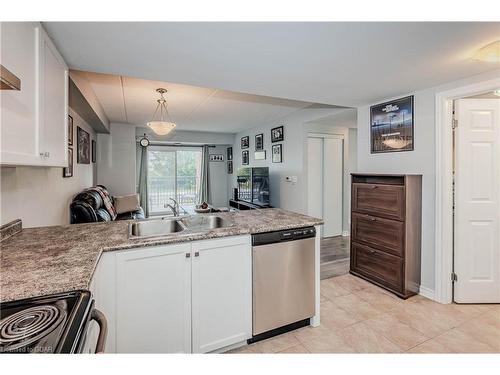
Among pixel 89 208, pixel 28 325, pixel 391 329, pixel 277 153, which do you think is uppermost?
pixel 277 153

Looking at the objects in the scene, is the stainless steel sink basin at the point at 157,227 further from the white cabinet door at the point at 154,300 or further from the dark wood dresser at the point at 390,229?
the dark wood dresser at the point at 390,229

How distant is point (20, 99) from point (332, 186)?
15.4 feet

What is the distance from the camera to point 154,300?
159 centimetres

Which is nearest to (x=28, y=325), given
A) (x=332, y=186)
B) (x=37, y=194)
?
(x=37, y=194)

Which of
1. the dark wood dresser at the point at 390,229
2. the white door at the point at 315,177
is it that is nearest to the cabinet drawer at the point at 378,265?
the dark wood dresser at the point at 390,229

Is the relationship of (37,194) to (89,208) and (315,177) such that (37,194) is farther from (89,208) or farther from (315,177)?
(315,177)

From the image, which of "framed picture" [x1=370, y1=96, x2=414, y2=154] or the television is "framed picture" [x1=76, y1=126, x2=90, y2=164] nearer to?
the television

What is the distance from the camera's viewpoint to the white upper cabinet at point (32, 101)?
3.46 ft

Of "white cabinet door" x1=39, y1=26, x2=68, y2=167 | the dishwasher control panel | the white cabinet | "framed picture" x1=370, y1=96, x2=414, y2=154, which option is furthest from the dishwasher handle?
"framed picture" x1=370, y1=96, x2=414, y2=154

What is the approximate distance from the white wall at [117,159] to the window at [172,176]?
1217 mm

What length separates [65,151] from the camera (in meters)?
1.84

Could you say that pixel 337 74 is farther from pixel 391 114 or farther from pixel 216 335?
pixel 216 335

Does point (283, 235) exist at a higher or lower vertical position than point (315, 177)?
lower
